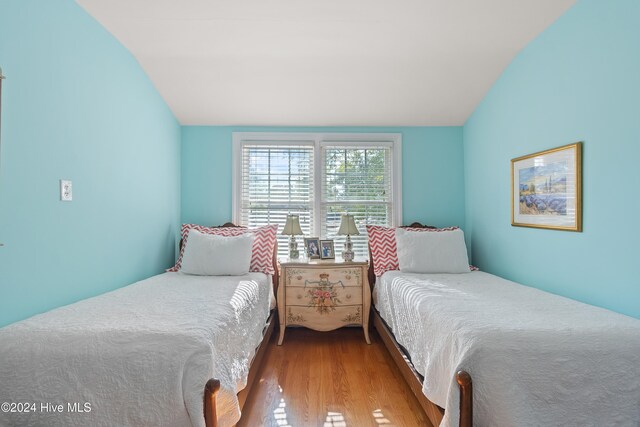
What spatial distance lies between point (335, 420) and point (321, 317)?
113cm

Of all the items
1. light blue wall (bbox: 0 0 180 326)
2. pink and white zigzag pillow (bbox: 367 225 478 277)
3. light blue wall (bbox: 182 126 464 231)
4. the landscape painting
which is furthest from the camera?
light blue wall (bbox: 182 126 464 231)

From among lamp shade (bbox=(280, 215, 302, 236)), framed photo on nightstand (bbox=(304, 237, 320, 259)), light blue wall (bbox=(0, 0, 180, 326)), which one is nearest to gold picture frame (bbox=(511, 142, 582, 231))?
framed photo on nightstand (bbox=(304, 237, 320, 259))

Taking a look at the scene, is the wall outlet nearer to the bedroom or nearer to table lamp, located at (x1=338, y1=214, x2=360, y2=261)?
the bedroom

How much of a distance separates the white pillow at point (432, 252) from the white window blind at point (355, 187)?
0.67m

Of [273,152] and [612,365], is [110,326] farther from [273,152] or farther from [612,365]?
[273,152]

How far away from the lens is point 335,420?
73.1 inches

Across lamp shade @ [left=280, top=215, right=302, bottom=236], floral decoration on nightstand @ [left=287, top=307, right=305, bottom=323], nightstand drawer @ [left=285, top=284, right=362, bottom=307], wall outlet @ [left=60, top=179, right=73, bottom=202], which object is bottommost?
floral decoration on nightstand @ [left=287, top=307, right=305, bottom=323]

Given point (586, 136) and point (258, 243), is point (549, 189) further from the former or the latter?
point (258, 243)

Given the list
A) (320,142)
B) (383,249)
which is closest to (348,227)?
(383,249)

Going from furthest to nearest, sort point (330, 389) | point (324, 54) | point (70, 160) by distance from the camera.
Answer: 1. point (324, 54)
2. point (330, 389)
3. point (70, 160)

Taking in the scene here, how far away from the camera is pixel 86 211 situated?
2135 millimetres

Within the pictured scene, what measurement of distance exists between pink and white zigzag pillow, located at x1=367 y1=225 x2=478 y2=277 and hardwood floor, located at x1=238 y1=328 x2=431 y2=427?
25.7 inches

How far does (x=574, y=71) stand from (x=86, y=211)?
3083mm

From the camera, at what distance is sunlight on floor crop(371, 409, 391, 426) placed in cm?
183
